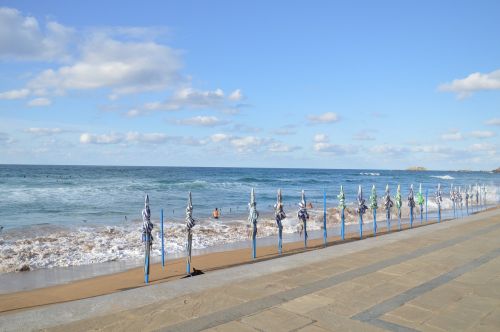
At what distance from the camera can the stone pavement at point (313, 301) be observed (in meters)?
5.65

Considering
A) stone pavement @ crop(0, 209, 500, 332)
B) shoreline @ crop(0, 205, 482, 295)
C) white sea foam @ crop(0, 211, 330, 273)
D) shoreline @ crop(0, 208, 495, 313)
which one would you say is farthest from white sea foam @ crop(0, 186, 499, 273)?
stone pavement @ crop(0, 209, 500, 332)

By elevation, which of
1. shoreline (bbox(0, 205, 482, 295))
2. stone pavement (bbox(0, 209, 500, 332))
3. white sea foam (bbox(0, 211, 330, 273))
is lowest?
shoreline (bbox(0, 205, 482, 295))

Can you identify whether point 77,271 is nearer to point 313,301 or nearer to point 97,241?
point 97,241

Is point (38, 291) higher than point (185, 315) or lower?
lower

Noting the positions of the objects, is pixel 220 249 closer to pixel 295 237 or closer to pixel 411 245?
pixel 295 237

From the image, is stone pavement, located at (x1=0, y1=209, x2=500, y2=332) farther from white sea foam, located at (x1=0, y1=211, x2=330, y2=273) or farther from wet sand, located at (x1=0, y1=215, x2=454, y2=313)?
white sea foam, located at (x1=0, y1=211, x2=330, y2=273)

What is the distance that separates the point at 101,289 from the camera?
10.4m

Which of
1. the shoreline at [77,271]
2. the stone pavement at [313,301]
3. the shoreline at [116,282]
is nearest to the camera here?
the stone pavement at [313,301]

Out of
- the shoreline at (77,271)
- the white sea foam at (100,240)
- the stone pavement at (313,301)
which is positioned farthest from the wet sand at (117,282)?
the stone pavement at (313,301)

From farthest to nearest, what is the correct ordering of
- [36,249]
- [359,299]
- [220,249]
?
[220,249] → [36,249] → [359,299]

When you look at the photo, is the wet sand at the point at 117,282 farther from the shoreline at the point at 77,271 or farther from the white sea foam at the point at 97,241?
the white sea foam at the point at 97,241

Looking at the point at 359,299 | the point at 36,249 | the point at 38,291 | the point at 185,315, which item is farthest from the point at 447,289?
the point at 36,249

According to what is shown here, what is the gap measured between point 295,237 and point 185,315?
1458 centimetres

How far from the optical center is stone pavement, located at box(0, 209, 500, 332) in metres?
5.65
